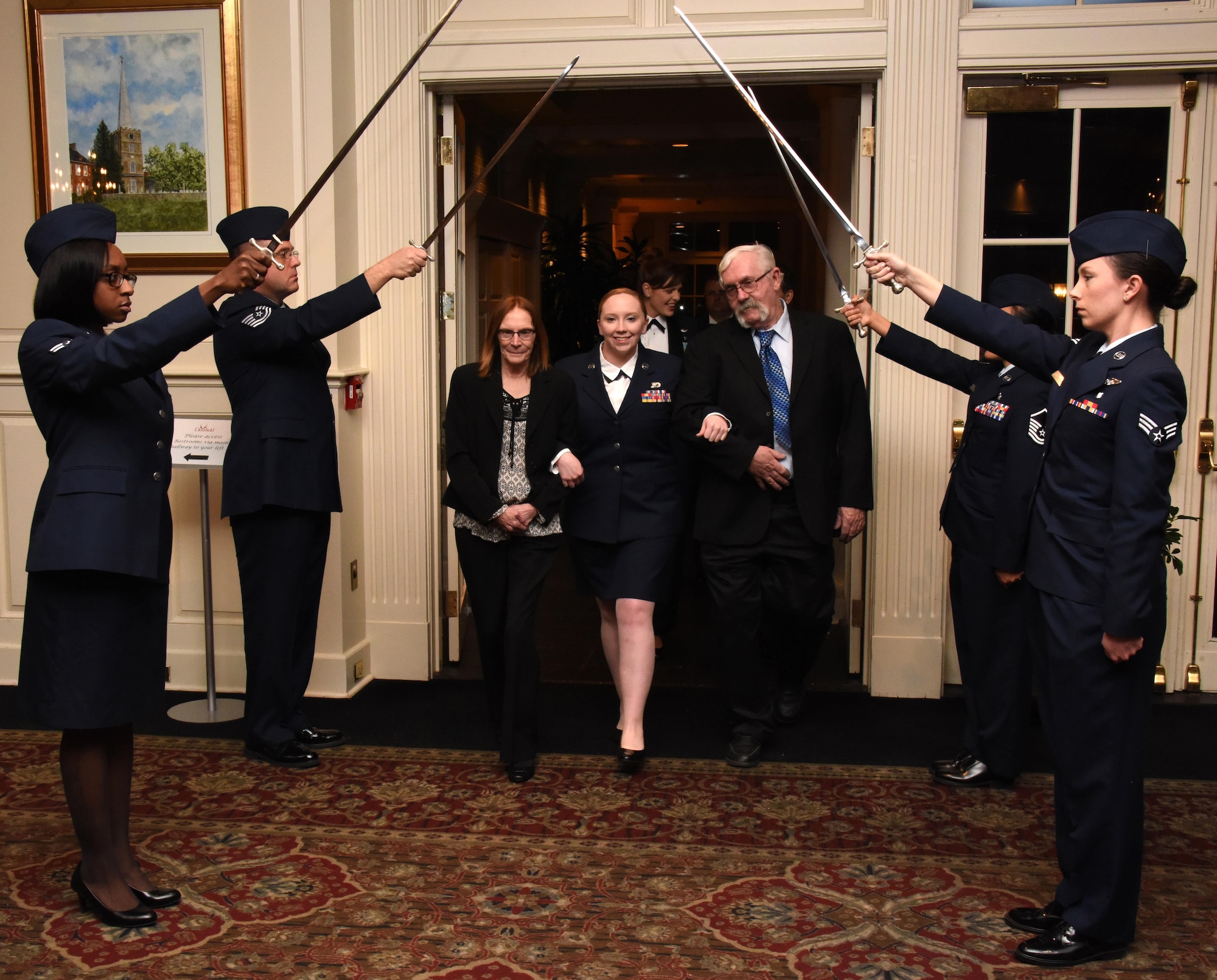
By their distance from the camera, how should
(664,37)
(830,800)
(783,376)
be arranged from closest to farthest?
(830,800) → (783,376) → (664,37)

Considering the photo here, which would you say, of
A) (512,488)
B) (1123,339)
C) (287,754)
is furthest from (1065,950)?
(287,754)

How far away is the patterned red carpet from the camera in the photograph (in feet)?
8.39

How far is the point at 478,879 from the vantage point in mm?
2938

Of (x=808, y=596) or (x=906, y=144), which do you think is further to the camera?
(x=906, y=144)

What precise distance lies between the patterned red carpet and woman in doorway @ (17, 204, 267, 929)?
0.89 feet

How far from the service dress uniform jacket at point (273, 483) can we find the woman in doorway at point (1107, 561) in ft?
7.21

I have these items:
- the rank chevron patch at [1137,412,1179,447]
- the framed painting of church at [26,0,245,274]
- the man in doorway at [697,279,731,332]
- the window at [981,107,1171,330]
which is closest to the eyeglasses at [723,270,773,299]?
the window at [981,107,1171,330]

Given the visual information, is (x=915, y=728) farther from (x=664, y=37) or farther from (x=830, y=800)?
(x=664, y=37)

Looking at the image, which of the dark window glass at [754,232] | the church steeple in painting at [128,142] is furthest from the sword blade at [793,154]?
the dark window glass at [754,232]

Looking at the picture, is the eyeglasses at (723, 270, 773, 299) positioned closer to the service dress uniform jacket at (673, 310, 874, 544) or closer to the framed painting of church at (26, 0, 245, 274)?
the service dress uniform jacket at (673, 310, 874, 544)

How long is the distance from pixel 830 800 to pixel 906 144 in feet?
8.11

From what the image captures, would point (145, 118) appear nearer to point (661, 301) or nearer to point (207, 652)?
point (207, 652)

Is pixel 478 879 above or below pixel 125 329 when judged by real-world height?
below

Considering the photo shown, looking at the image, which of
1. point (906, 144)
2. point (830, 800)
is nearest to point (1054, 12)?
point (906, 144)
